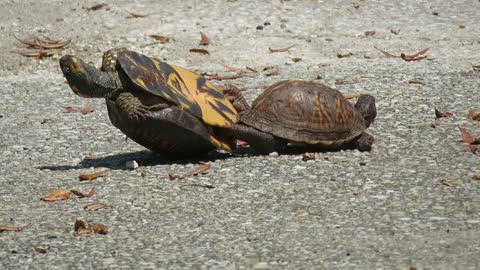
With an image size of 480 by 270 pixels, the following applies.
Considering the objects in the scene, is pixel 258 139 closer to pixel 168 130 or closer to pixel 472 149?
pixel 168 130

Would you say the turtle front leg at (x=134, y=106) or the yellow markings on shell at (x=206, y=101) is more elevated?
the turtle front leg at (x=134, y=106)

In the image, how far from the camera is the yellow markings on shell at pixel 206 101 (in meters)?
8.02

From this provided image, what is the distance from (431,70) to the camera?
11398mm

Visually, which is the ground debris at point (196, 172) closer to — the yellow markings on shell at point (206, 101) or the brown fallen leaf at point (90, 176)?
the yellow markings on shell at point (206, 101)

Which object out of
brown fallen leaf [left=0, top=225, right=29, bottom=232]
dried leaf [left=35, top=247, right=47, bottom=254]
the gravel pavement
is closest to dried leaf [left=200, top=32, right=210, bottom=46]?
the gravel pavement

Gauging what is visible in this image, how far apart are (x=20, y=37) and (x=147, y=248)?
795 centimetres

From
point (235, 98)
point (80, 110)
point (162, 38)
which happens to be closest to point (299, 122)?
point (235, 98)

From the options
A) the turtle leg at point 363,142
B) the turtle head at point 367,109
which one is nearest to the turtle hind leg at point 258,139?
the turtle leg at point 363,142

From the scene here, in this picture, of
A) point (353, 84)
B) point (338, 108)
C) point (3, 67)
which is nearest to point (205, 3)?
point (3, 67)

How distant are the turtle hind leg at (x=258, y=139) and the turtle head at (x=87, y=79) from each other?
1.00 meters

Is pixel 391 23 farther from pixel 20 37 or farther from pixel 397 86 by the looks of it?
pixel 20 37

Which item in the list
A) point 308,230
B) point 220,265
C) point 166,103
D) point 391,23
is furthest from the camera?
point 391,23

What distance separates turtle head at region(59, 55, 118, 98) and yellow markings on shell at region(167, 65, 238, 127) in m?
0.47

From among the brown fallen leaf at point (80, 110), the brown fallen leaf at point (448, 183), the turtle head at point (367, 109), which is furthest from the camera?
the brown fallen leaf at point (80, 110)
